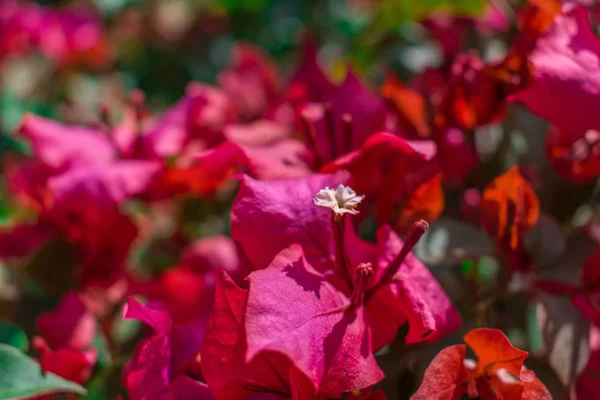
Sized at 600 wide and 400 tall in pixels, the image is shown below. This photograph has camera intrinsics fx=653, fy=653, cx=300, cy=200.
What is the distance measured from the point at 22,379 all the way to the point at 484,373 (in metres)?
0.29

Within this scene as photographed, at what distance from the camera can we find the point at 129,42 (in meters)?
1.40

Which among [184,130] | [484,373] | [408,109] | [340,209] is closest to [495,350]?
[484,373]

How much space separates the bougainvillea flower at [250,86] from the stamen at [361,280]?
46 centimetres

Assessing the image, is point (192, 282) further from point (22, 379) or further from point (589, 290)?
point (589, 290)

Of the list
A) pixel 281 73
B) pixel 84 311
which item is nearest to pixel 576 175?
pixel 84 311

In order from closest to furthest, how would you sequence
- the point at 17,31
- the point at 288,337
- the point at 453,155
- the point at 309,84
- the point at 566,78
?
the point at 288,337 < the point at 566,78 < the point at 453,155 < the point at 309,84 < the point at 17,31

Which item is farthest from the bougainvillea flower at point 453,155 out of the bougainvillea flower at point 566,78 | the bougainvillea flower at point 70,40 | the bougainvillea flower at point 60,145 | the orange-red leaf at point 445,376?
the bougainvillea flower at point 70,40

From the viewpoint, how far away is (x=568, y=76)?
46cm

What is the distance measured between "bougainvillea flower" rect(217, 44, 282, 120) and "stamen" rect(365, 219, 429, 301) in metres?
0.44

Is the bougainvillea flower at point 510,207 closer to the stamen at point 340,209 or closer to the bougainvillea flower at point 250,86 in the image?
the stamen at point 340,209

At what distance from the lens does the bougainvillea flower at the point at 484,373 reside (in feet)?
1.32

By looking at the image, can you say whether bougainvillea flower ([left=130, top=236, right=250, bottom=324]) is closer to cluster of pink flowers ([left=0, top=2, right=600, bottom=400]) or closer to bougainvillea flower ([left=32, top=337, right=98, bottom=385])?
cluster of pink flowers ([left=0, top=2, right=600, bottom=400])

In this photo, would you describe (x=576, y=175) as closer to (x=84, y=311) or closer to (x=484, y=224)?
(x=484, y=224)

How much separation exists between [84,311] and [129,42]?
97 cm
